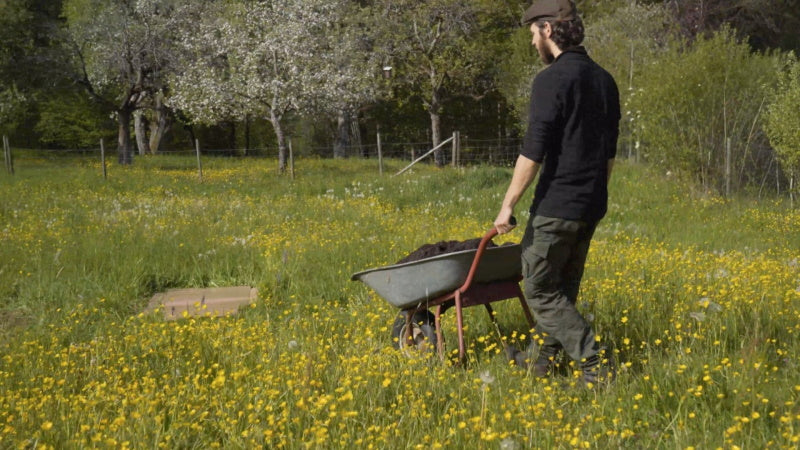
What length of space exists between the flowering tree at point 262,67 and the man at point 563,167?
2193 centimetres

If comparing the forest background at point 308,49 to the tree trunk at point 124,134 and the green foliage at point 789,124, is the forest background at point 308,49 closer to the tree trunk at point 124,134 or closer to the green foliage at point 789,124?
the tree trunk at point 124,134

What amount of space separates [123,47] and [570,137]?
2846cm

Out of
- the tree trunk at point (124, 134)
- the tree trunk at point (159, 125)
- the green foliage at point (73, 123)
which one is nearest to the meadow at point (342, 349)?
the tree trunk at point (124, 134)

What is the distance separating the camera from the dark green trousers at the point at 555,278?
398 centimetres

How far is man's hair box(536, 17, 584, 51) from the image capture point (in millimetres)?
3992

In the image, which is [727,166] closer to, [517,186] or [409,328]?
[409,328]

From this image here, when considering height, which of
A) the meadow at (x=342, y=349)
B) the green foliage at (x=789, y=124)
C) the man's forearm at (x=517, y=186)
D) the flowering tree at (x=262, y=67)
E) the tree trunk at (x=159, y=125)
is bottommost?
the meadow at (x=342, y=349)

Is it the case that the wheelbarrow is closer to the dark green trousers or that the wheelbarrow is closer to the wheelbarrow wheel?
the wheelbarrow wheel

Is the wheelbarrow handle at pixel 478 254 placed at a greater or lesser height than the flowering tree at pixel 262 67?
lesser

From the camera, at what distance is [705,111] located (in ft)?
48.8

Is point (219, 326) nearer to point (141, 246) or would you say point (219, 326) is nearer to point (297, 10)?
point (141, 246)

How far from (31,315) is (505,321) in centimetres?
422

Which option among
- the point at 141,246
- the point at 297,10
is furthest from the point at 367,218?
the point at 297,10

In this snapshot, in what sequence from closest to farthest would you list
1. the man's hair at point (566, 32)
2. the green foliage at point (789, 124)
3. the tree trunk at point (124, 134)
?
the man's hair at point (566, 32) < the green foliage at point (789, 124) < the tree trunk at point (124, 134)
